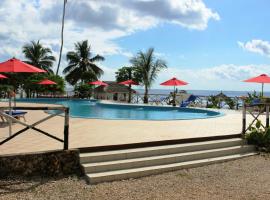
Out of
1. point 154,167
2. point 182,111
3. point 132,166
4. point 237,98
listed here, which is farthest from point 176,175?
point 237,98

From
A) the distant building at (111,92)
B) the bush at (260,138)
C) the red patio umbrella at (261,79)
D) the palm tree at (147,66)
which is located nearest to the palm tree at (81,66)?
the distant building at (111,92)

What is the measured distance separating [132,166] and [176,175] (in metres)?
0.85

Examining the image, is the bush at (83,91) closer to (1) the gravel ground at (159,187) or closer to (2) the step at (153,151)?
(2) the step at (153,151)

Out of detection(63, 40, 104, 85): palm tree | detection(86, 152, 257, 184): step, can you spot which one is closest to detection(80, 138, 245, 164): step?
detection(86, 152, 257, 184): step

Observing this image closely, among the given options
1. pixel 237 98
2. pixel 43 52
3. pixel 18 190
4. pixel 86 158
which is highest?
pixel 43 52

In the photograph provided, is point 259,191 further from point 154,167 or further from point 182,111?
point 182,111

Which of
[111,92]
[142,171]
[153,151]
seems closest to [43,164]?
[142,171]

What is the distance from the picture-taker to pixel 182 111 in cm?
1992

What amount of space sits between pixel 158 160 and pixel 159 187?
1.01 m

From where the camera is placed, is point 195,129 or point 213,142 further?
point 195,129

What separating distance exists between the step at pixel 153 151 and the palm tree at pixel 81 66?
30.6 m

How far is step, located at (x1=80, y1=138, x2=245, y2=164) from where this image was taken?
20.1ft

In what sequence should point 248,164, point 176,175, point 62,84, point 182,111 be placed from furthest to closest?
1. point 62,84
2. point 182,111
3. point 248,164
4. point 176,175

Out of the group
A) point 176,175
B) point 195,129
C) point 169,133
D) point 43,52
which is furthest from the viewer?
point 43,52
